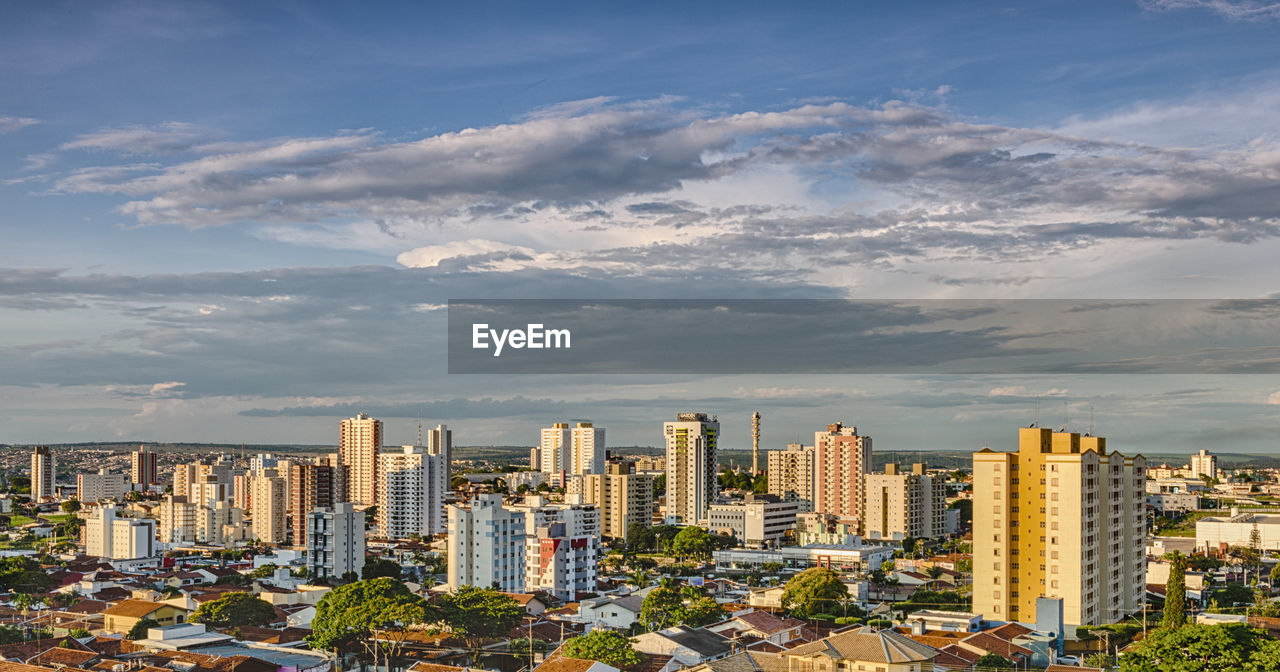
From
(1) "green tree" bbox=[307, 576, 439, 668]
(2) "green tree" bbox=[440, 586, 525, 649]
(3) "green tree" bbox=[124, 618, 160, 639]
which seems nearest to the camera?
(1) "green tree" bbox=[307, 576, 439, 668]

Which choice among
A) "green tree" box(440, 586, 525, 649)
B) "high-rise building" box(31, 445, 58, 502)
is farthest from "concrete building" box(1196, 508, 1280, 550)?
"high-rise building" box(31, 445, 58, 502)

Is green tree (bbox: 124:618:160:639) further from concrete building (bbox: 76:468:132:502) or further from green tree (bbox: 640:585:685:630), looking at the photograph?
concrete building (bbox: 76:468:132:502)

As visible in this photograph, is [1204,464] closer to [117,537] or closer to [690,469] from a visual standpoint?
[690,469]

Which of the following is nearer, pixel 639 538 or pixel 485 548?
pixel 485 548

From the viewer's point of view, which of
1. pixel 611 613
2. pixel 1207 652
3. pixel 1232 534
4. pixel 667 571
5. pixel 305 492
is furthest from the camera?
pixel 305 492

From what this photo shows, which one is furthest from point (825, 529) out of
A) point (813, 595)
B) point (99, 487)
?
point (99, 487)

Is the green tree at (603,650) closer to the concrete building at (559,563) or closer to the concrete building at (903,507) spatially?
the concrete building at (559,563)
